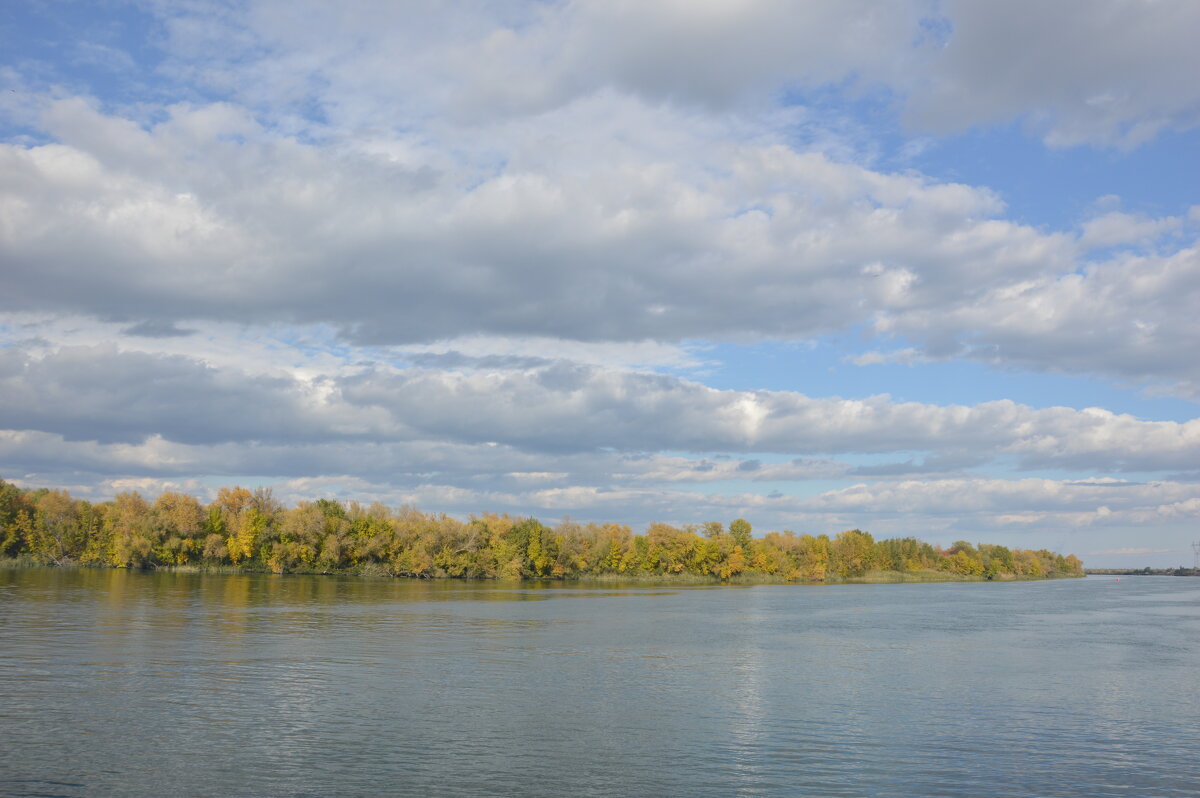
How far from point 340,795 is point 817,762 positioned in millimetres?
14429

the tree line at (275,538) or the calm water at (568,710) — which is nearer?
the calm water at (568,710)

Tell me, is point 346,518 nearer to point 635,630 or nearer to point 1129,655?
point 635,630

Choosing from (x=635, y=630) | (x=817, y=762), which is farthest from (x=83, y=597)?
(x=817, y=762)

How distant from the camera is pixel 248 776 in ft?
74.2

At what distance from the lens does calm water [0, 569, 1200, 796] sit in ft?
76.7

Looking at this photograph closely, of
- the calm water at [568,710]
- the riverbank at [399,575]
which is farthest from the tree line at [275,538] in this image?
the calm water at [568,710]

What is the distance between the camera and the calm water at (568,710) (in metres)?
23.4

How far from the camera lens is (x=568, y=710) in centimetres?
3238

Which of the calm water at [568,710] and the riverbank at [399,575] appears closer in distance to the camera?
the calm water at [568,710]

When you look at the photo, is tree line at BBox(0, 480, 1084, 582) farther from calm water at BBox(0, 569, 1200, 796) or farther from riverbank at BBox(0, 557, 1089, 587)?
calm water at BBox(0, 569, 1200, 796)

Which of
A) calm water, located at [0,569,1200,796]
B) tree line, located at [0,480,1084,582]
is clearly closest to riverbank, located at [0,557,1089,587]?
tree line, located at [0,480,1084,582]

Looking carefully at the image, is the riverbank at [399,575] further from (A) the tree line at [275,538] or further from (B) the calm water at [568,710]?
(B) the calm water at [568,710]

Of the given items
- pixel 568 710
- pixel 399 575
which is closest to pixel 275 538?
pixel 399 575

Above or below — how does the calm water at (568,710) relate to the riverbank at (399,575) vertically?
above
